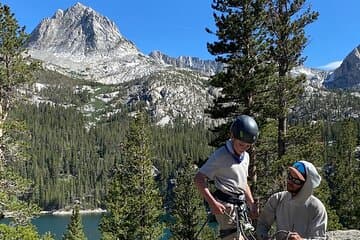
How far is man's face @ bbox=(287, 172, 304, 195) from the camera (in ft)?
13.9

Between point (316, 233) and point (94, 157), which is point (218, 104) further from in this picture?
point (94, 157)

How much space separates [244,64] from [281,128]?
3.27 metres

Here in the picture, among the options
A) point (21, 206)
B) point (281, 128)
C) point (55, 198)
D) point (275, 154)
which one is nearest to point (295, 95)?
point (281, 128)

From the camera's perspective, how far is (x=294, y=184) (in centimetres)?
428

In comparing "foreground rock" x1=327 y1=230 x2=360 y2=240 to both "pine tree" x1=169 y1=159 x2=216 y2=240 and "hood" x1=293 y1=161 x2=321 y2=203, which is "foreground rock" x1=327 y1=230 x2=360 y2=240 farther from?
"pine tree" x1=169 y1=159 x2=216 y2=240

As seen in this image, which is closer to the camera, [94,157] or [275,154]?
[275,154]

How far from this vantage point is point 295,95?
18.9 m

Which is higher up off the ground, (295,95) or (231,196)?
(295,95)

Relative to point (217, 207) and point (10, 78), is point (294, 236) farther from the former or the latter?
point (10, 78)

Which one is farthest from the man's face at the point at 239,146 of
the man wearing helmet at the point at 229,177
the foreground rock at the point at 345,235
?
the foreground rock at the point at 345,235

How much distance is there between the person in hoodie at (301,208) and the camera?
4.21 metres

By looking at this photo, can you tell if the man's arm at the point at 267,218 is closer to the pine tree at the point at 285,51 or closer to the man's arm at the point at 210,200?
the man's arm at the point at 210,200

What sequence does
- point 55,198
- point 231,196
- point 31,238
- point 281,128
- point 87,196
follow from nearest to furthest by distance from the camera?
point 231,196 < point 31,238 < point 281,128 < point 55,198 < point 87,196

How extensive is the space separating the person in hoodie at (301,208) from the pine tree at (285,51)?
14181 mm
